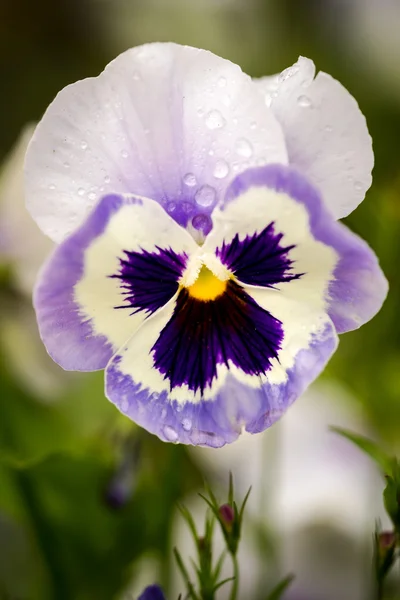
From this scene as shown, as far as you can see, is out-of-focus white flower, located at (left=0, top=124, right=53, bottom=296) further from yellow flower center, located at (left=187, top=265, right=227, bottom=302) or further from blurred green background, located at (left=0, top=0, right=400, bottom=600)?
yellow flower center, located at (left=187, top=265, right=227, bottom=302)

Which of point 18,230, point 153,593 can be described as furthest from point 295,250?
point 18,230

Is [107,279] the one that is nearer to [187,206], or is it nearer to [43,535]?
[187,206]

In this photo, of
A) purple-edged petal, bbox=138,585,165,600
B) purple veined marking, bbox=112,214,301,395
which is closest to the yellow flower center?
purple veined marking, bbox=112,214,301,395

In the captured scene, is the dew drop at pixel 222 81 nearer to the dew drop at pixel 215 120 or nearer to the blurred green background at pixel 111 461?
the dew drop at pixel 215 120

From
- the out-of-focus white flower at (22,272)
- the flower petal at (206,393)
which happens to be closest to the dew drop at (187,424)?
the flower petal at (206,393)

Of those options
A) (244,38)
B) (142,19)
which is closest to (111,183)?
(244,38)

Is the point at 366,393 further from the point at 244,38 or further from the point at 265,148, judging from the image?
the point at 244,38
